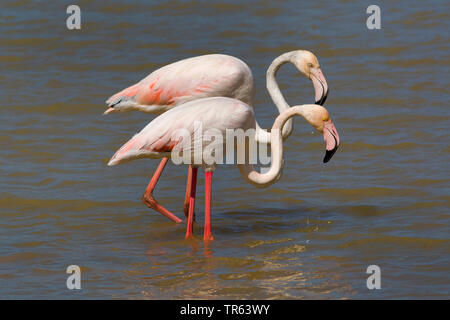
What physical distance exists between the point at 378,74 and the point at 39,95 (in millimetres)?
4426

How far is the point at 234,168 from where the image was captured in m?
10.3

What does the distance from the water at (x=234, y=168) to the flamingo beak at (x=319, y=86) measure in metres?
0.97

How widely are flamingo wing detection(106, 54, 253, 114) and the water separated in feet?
3.19

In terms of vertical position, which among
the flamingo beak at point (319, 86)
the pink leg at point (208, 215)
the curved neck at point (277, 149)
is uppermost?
the flamingo beak at point (319, 86)

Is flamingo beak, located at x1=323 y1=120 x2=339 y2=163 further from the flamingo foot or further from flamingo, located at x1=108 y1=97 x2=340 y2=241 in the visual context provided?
the flamingo foot

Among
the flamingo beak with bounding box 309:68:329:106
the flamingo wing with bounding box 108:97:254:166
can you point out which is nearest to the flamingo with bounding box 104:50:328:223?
the flamingo beak with bounding box 309:68:329:106

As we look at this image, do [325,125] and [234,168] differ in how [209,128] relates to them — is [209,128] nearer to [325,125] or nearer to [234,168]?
[325,125]

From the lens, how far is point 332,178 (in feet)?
31.9

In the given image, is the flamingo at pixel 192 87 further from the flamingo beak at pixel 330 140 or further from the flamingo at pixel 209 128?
the flamingo beak at pixel 330 140

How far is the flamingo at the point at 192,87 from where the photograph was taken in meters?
8.84

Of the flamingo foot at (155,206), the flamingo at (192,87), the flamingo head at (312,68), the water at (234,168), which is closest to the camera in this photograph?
the water at (234,168)

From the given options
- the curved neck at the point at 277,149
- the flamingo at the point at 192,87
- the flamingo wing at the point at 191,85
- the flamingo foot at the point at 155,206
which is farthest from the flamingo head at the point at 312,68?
the flamingo foot at the point at 155,206
